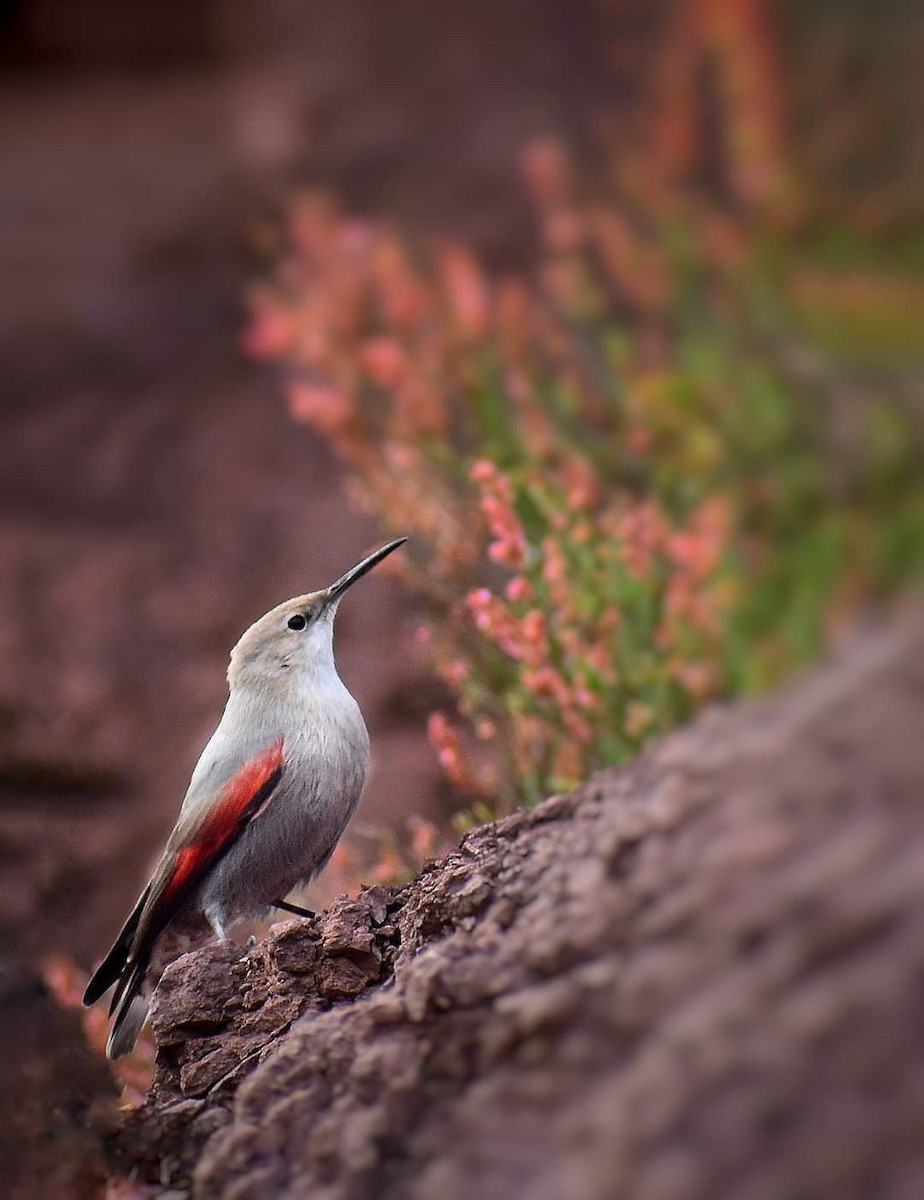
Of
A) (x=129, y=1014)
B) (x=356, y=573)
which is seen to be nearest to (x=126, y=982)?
(x=129, y=1014)

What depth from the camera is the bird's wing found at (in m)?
2.64

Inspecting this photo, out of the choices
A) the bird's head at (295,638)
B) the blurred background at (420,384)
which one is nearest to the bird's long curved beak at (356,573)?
the bird's head at (295,638)

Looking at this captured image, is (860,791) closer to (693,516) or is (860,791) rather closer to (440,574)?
(693,516)

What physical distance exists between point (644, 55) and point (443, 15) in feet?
3.00

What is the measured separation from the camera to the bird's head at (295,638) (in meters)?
2.84

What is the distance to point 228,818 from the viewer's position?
2643 millimetres

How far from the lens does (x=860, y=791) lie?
149 centimetres

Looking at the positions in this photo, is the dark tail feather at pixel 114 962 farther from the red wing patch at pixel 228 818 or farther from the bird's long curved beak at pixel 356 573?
the bird's long curved beak at pixel 356 573

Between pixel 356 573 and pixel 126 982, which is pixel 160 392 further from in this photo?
pixel 126 982

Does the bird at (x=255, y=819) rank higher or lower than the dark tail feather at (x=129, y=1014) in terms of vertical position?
higher

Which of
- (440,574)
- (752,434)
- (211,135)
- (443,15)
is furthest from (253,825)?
(211,135)

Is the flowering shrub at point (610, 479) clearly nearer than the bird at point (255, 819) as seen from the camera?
Yes

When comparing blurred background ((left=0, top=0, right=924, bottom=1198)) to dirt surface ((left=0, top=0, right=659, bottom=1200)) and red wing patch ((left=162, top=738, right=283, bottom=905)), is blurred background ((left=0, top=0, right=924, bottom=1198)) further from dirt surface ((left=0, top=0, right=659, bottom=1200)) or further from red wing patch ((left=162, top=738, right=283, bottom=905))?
red wing patch ((left=162, top=738, right=283, bottom=905))

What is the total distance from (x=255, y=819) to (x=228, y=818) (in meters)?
0.06
